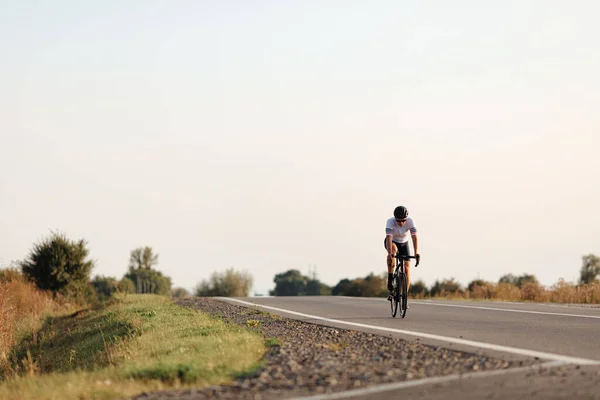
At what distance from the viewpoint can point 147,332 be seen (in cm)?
1603

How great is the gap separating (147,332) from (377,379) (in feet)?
29.1

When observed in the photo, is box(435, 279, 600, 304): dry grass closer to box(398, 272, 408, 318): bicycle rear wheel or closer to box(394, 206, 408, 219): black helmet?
box(398, 272, 408, 318): bicycle rear wheel

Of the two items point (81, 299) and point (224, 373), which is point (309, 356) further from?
point (81, 299)

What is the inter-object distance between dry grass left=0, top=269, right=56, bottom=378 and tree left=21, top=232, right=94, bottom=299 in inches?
37.6

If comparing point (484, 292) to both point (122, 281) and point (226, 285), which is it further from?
point (226, 285)

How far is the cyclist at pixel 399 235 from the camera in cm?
1541

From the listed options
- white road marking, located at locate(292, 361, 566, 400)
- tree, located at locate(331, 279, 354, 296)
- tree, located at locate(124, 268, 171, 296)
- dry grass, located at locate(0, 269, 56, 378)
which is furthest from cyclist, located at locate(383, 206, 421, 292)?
tree, located at locate(124, 268, 171, 296)

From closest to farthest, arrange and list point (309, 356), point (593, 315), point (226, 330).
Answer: point (309, 356) < point (226, 330) < point (593, 315)

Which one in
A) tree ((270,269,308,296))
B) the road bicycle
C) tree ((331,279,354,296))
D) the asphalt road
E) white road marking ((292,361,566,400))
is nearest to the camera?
white road marking ((292,361,566,400))

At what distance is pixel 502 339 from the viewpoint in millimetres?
11547

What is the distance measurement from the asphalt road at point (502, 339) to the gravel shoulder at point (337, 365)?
39cm

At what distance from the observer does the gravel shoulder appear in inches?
307

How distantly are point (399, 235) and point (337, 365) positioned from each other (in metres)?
7.00

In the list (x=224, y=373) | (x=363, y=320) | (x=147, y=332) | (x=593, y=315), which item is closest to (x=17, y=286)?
(x=147, y=332)
